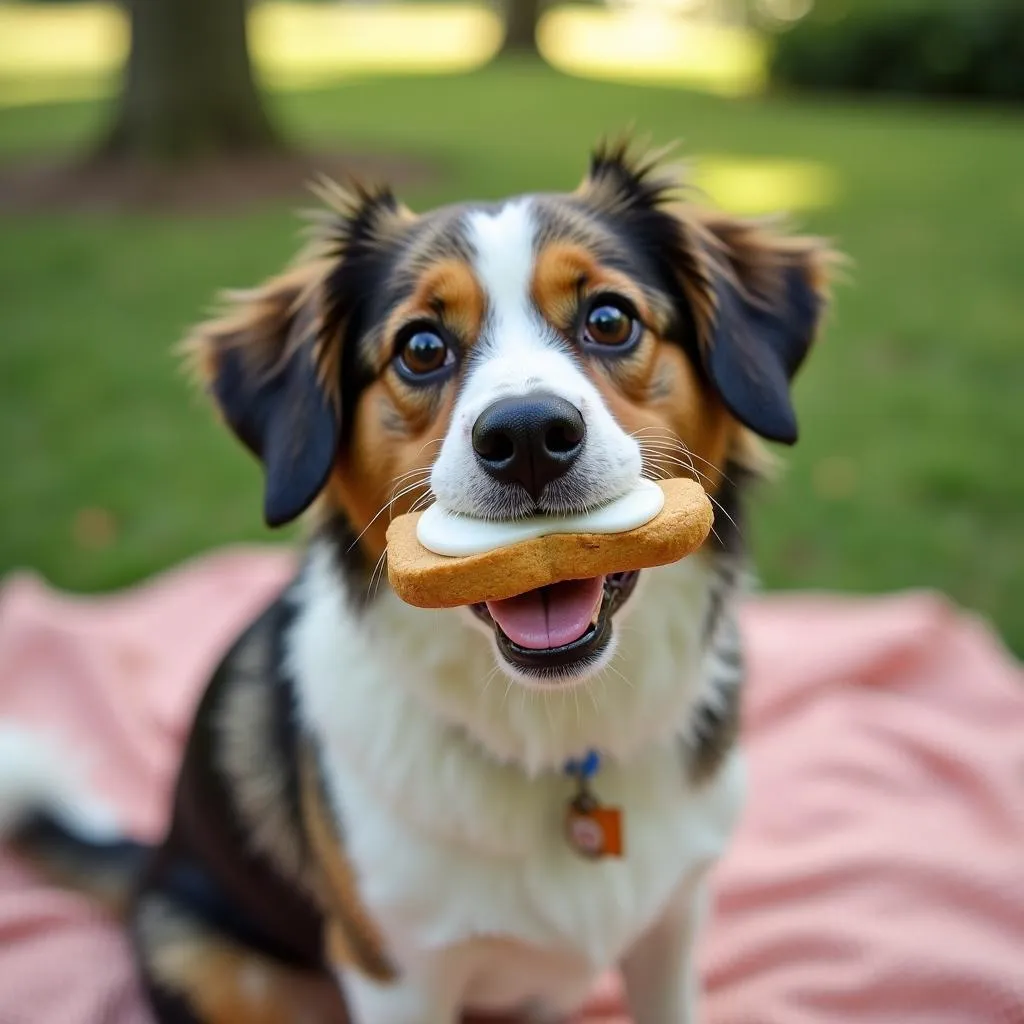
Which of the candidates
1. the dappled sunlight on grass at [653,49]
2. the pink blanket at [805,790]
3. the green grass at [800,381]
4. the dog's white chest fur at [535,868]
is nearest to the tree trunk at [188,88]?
the green grass at [800,381]

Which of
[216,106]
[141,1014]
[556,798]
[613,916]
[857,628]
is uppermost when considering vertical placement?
[216,106]

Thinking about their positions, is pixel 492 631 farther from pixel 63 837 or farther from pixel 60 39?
pixel 60 39

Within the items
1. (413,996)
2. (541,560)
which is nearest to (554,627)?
(541,560)

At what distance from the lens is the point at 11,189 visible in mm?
9586

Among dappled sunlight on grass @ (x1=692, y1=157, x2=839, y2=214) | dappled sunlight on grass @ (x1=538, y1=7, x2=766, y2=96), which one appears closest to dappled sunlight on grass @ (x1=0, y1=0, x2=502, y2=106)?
dappled sunlight on grass @ (x1=538, y1=7, x2=766, y2=96)

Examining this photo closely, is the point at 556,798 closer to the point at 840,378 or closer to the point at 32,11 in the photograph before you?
the point at 840,378

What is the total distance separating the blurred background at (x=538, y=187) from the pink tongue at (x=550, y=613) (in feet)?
3.73

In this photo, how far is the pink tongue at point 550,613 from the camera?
183cm

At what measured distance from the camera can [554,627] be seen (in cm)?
184

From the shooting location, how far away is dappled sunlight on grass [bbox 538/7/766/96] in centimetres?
1753

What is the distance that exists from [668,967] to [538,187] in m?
7.99

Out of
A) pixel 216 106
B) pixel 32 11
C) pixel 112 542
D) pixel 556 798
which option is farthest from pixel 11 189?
pixel 32 11

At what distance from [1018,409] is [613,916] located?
14.8 feet

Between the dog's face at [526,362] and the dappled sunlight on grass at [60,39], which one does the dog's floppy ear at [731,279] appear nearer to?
the dog's face at [526,362]
